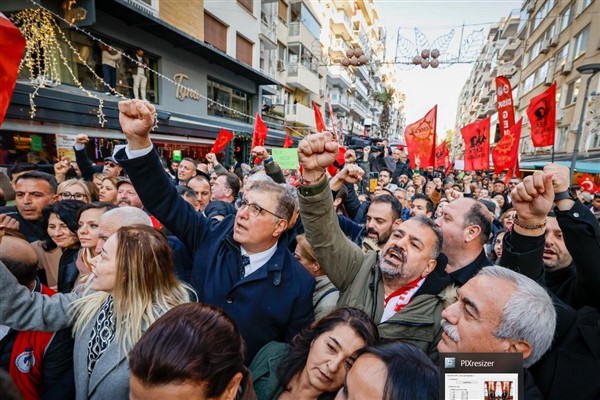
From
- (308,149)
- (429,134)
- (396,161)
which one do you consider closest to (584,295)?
(308,149)

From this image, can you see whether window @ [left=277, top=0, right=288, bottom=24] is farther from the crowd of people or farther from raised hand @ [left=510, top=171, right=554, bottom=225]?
raised hand @ [left=510, top=171, right=554, bottom=225]

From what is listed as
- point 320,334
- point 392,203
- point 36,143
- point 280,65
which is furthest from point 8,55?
point 280,65

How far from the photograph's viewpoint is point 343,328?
1.66 m

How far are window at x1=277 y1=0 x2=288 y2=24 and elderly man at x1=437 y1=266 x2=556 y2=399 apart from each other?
24594 millimetres

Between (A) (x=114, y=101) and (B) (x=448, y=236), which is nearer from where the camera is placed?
(B) (x=448, y=236)

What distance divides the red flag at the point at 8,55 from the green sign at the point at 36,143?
7174mm

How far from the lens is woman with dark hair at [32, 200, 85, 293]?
2.84m

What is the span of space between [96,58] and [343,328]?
1139cm

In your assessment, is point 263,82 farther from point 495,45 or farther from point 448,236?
point 495,45

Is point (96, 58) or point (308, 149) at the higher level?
point (96, 58)

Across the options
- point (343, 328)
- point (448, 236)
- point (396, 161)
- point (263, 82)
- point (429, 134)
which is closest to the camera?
point (343, 328)

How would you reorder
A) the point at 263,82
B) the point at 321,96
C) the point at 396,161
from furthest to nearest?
the point at 321,96, the point at 263,82, the point at 396,161

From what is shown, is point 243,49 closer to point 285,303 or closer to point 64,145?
point 64,145

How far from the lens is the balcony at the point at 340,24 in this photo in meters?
33.2
